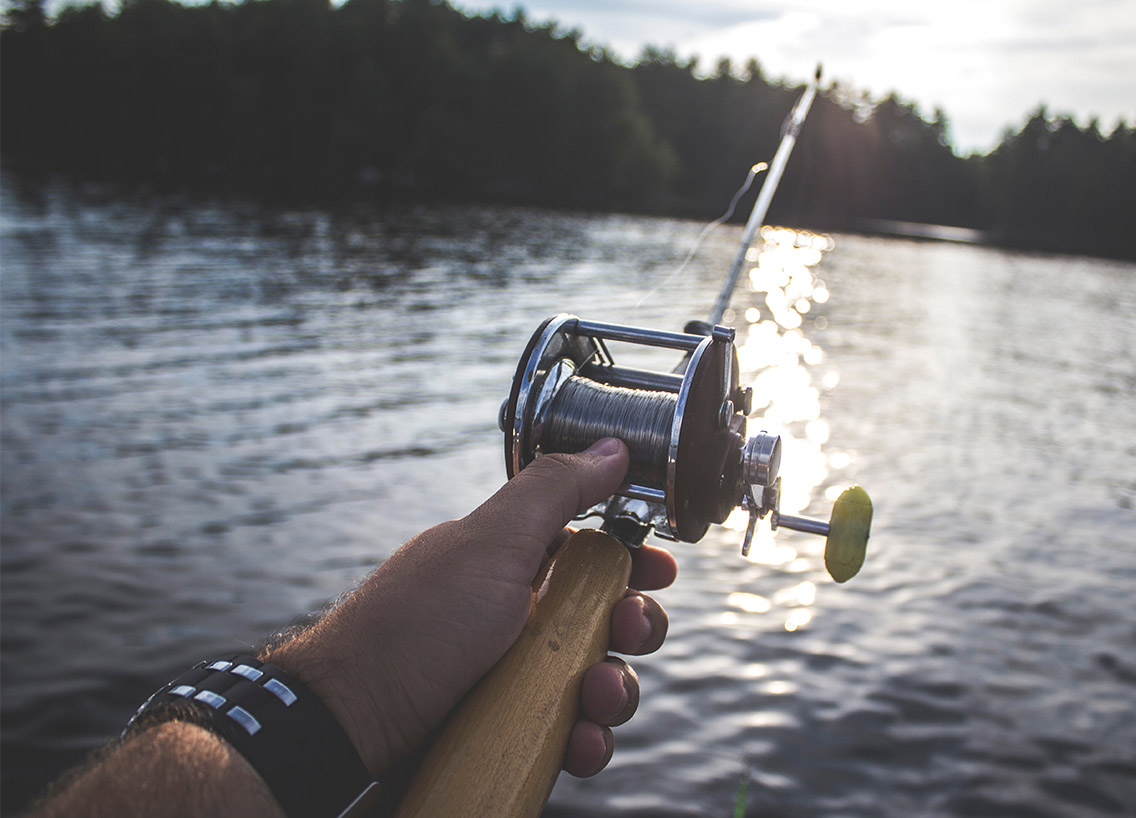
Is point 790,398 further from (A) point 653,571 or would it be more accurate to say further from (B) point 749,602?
(A) point 653,571

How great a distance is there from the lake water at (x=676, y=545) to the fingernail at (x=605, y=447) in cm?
60

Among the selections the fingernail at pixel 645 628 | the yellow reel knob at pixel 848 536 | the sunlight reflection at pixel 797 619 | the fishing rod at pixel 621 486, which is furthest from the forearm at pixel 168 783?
the sunlight reflection at pixel 797 619

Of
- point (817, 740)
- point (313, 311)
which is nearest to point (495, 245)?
point (313, 311)

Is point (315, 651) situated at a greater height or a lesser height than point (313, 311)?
greater

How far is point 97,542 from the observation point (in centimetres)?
705

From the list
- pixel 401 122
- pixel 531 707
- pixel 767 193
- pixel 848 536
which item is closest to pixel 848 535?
pixel 848 536

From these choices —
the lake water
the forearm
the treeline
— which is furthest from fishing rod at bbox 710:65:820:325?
the treeline

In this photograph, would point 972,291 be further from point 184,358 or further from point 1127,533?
point 184,358

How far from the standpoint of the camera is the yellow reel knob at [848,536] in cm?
190

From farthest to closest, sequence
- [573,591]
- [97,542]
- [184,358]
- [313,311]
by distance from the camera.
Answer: [313,311] < [184,358] < [97,542] < [573,591]

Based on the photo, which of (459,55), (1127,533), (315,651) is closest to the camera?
(315,651)

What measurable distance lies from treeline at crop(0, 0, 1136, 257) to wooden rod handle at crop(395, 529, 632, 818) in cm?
5833

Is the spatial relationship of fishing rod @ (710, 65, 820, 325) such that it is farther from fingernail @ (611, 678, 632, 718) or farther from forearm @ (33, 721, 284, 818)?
forearm @ (33, 721, 284, 818)

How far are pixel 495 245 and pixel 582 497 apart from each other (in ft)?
108
